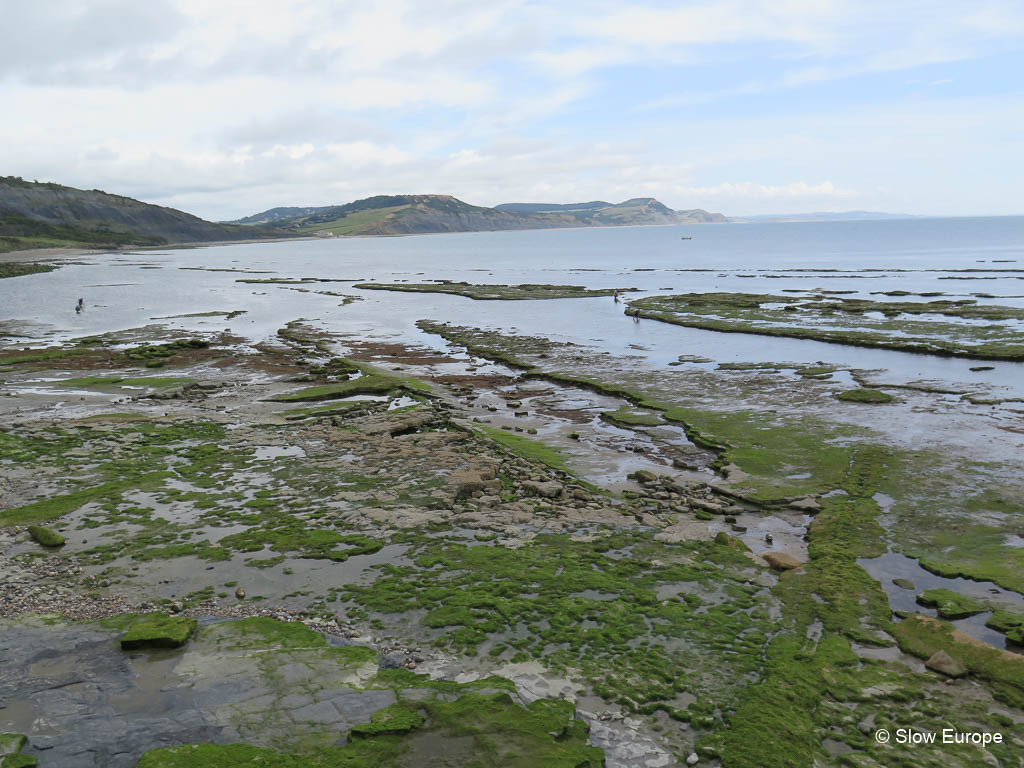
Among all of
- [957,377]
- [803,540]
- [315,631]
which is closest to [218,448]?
[315,631]

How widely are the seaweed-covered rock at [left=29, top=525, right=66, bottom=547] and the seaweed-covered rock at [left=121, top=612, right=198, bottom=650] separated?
7313 millimetres

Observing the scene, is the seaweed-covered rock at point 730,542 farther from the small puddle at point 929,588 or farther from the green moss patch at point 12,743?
the green moss patch at point 12,743

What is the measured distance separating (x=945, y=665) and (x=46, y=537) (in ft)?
87.3

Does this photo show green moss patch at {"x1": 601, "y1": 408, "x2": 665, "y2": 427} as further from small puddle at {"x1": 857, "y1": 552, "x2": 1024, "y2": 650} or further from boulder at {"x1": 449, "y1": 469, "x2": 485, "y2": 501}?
small puddle at {"x1": 857, "y1": 552, "x2": 1024, "y2": 650}

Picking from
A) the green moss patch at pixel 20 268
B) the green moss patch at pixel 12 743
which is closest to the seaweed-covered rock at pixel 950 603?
the green moss patch at pixel 12 743

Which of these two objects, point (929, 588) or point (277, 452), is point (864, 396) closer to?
point (929, 588)

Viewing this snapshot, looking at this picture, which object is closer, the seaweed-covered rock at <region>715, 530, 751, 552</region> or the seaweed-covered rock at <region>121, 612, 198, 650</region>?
the seaweed-covered rock at <region>121, 612, 198, 650</region>

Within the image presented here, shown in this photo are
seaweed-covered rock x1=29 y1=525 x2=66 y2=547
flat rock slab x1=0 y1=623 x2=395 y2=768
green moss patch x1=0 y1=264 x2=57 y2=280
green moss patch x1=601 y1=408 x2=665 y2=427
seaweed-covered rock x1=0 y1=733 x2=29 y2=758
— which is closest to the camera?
seaweed-covered rock x1=0 y1=733 x2=29 y2=758

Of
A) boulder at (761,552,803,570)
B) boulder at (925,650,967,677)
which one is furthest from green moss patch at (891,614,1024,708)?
boulder at (761,552,803,570)

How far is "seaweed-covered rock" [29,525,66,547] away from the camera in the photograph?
892 inches

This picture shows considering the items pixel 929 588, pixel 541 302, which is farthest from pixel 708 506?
pixel 541 302

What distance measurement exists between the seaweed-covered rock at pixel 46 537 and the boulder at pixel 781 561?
23295 millimetres

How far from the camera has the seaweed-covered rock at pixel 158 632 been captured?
16.5 meters

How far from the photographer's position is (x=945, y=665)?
15.8 metres
